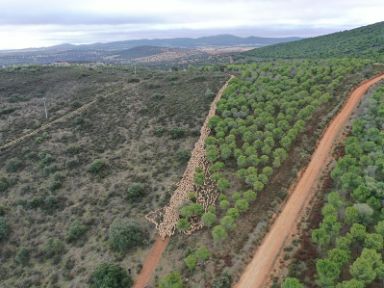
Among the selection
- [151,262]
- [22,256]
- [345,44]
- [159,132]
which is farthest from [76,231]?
[345,44]

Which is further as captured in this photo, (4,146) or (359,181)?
(4,146)

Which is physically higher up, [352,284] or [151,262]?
[352,284]

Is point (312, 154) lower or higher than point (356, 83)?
lower

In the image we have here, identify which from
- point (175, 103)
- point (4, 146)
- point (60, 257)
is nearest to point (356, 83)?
point (175, 103)

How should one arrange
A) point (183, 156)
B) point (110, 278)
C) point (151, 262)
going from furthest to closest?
point (183, 156) → point (151, 262) → point (110, 278)

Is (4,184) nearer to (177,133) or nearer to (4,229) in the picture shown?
Result: (4,229)

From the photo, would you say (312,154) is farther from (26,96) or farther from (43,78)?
(43,78)

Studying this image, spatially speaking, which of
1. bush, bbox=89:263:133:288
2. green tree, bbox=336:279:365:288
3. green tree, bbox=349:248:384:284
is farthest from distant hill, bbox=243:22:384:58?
bush, bbox=89:263:133:288
